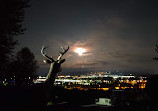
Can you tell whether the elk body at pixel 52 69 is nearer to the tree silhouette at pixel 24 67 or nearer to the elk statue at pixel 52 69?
the elk statue at pixel 52 69

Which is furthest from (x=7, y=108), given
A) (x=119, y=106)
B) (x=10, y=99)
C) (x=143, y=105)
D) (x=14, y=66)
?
(x=14, y=66)

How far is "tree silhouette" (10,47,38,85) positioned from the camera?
124 feet

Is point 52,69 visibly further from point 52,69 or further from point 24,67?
point 24,67

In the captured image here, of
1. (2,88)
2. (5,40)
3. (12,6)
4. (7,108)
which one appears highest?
(12,6)

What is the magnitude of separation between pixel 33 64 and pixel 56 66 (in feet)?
128

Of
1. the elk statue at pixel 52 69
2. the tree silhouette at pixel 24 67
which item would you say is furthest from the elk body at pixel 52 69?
the tree silhouette at pixel 24 67

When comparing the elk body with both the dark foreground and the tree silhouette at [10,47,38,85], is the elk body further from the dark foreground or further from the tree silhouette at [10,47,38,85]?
the tree silhouette at [10,47,38,85]

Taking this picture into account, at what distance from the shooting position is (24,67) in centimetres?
3997

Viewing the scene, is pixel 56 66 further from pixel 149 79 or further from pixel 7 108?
pixel 149 79

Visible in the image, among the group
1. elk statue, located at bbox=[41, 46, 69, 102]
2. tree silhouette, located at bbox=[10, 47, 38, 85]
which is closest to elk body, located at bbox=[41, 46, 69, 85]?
elk statue, located at bbox=[41, 46, 69, 102]

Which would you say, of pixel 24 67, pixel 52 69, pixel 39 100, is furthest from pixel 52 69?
pixel 24 67

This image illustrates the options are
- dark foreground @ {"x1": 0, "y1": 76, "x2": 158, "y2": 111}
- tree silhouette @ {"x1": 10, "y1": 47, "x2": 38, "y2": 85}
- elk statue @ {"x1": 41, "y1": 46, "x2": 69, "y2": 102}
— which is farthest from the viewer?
tree silhouette @ {"x1": 10, "y1": 47, "x2": 38, "y2": 85}

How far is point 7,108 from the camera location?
4.70 m

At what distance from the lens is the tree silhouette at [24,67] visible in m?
37.7
